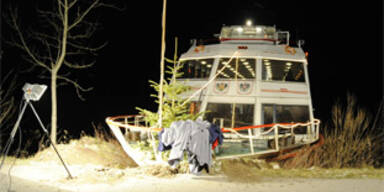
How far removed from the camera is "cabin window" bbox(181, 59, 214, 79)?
12266mm

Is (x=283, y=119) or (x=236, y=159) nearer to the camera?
(x=236, y=159)

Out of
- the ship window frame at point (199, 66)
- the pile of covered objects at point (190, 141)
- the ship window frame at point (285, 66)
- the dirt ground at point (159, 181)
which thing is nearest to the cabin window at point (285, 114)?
the ship window frame at point (285, 66)

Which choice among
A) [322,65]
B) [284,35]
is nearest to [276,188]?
[284,35]

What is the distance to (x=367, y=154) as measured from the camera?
10.5 m

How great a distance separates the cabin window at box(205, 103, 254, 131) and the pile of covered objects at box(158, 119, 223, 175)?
451 centimetres

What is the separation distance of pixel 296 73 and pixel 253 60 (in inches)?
62.9

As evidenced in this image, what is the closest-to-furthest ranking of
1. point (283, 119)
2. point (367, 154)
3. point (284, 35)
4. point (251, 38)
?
point (367, 154) < point (283, 119) < point (251, 38) < point (284, 35)

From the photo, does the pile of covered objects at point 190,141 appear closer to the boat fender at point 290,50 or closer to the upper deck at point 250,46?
the upper deck at point 250,46

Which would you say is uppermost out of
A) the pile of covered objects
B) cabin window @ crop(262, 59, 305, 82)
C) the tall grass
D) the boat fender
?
the boat fender

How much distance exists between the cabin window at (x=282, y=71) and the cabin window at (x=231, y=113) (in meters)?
1.34

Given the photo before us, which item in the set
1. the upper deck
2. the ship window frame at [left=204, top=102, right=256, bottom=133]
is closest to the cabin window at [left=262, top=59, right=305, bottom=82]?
the upper deck

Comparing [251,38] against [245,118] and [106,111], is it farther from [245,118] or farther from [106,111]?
[106,111]

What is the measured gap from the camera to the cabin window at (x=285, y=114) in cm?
1153

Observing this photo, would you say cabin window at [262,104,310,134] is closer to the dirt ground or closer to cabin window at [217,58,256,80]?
cabin window at [217,58,256,80]
